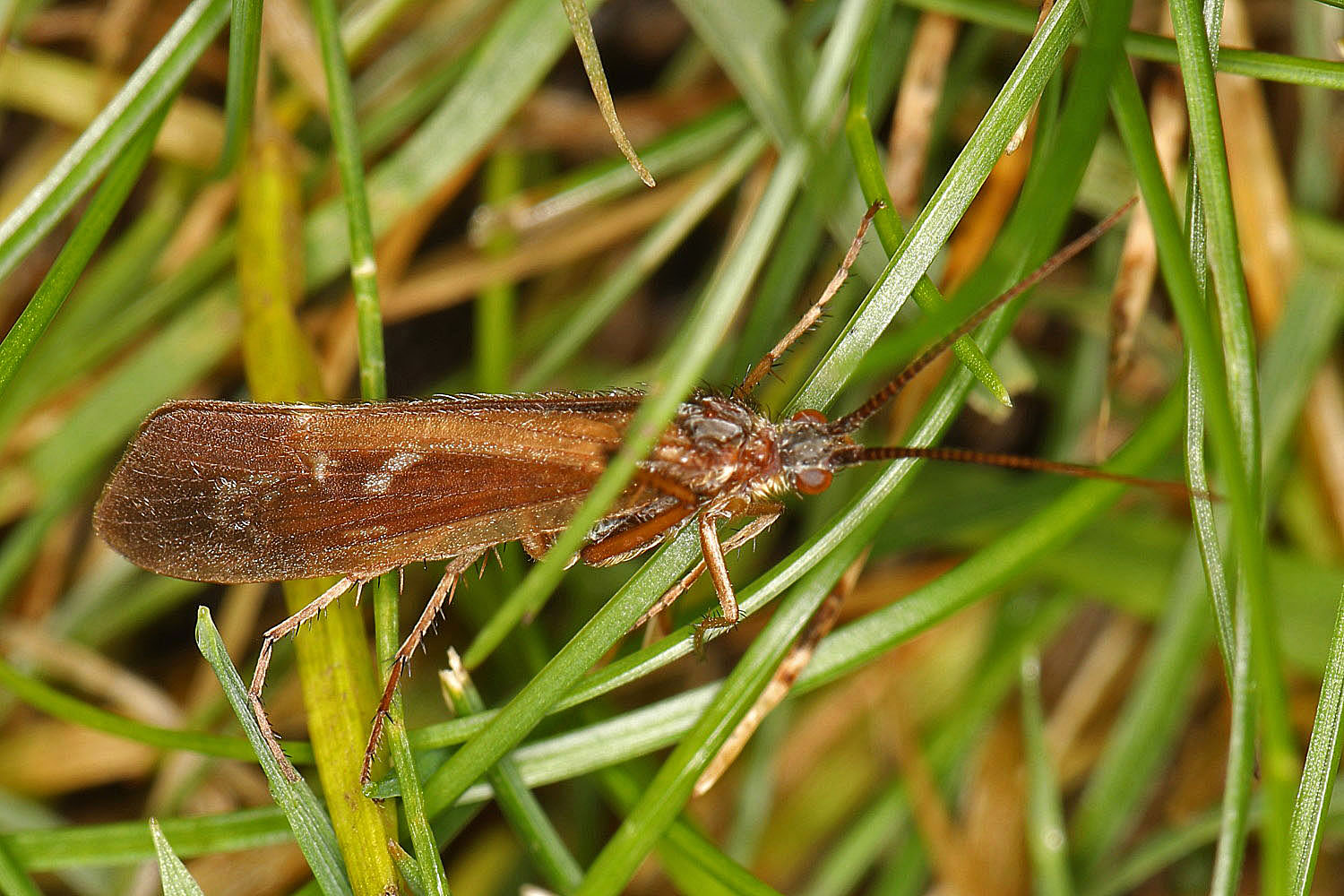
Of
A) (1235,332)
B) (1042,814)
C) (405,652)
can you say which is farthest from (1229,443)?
(405,652)

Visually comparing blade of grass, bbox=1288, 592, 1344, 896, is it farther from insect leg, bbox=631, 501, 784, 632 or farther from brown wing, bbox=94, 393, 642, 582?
brown wing, bbox=94, 393, 642, 582

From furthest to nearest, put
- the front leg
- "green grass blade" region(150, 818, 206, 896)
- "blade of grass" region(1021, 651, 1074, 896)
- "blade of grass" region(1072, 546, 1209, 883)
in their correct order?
1. "blade of grass" region(1072, 546, 1209, 883)
2. "blade of grass" region(1021, 651, 1074, 896)
3. the front leg
4. "green grass blade" region(150, 818, 206, 896)

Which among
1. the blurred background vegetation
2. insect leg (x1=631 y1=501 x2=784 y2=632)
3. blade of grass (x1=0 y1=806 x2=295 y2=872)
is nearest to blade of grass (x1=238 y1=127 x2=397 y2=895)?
the blurred background vegetation

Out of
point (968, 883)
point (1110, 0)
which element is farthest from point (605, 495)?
point (968, 883)

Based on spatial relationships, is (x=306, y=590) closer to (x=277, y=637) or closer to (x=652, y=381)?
(x=277, y=637)

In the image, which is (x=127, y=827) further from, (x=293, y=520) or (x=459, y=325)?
(x=459, y=325)

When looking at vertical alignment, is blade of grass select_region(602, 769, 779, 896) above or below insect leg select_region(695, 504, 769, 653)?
below

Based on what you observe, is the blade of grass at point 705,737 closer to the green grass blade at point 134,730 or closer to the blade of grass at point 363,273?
the blade of grass at point 363,273
